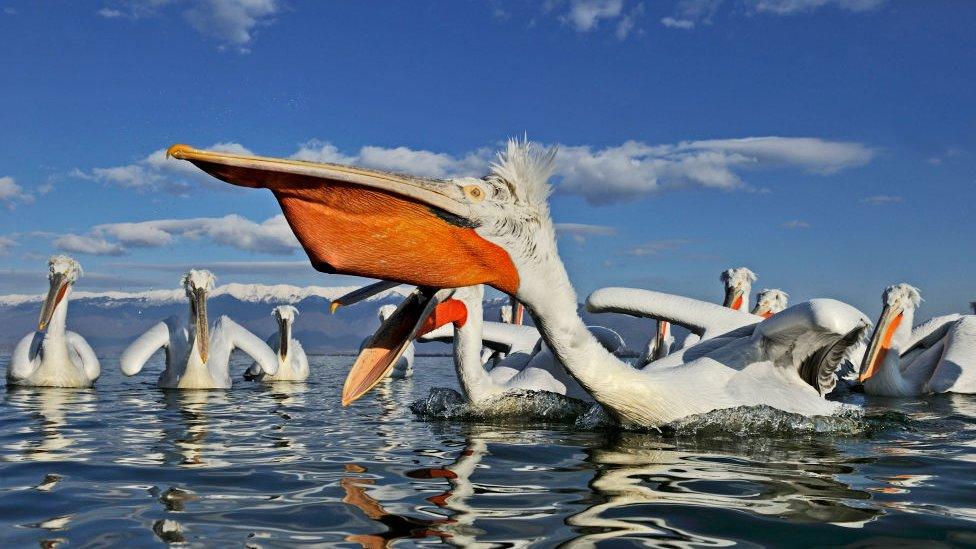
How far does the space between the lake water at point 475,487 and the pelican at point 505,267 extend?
1.02 ft

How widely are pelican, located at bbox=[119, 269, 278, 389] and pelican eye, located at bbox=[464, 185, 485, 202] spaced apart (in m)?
7.88

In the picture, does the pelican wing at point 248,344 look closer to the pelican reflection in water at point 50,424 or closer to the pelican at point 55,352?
the pelican at point 55,352

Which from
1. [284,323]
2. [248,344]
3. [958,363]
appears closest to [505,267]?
[958,363]

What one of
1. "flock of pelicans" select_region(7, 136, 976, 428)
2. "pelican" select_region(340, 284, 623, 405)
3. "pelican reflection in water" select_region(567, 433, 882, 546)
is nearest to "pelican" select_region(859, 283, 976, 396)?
"flock of pelicans" select_region(7, 136, 976, 428)

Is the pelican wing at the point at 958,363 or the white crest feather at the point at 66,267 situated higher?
the white crest feather at the point at 66,267

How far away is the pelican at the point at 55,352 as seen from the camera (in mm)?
11297

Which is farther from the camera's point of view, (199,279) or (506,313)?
(506,313)

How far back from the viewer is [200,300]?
11.4 m

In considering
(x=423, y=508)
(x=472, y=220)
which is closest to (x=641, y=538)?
(x=423, y=508)

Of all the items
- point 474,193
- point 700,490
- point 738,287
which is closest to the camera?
point 700,490

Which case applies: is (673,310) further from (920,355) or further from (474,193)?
(920,355)

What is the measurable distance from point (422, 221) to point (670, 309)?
13.1 ft

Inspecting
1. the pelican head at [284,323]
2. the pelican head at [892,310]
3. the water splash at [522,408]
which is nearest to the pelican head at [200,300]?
the pelican head at [284,323]

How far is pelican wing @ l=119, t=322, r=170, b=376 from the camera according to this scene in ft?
36.0
